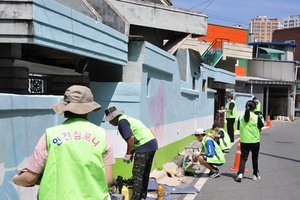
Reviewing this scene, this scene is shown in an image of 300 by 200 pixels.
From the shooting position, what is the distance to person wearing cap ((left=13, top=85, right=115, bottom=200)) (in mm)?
2953

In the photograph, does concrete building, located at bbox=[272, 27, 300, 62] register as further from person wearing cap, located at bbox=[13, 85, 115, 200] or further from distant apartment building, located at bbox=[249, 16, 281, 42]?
distant apartment building, located at bbox=[249, 16, 281, 42]

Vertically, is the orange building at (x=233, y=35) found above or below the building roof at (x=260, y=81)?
above

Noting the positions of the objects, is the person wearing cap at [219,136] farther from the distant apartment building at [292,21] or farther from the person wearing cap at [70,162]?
the distant apartment building at [292,21]

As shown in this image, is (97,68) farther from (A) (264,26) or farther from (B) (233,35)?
(A) (264,26)

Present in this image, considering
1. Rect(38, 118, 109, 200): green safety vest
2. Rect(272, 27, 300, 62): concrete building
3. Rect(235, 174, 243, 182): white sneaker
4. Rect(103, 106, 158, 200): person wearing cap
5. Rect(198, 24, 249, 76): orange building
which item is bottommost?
Rect(235, 174, 243, 182): white sneaker

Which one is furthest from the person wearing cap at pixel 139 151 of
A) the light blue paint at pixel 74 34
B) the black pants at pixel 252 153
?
the black pants at pixel 252 153

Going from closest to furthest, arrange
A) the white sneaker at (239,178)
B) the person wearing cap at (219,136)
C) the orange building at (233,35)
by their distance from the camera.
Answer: the white sneaker at (239,178)
the person wearing cap at (219,136)
the orange building at (233,35)

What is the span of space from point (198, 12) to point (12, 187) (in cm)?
1159

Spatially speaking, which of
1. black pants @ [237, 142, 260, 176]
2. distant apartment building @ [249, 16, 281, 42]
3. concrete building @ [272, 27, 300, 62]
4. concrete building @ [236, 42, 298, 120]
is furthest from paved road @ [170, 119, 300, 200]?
distant apartment building @ [249, 16, 281, 42]

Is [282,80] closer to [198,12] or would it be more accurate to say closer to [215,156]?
[198,12]

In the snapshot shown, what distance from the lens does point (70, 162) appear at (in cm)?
296

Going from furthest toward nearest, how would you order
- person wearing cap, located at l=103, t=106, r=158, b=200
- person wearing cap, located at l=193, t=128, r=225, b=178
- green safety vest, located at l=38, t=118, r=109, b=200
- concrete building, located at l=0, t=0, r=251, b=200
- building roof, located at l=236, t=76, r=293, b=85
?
1. building roof, located at l=236, t=76, r=293, b=85
2. person wearing cap, located at l=193, t=128, r=225, b=178
3. person wearing cap, located at l=103, t=106, r=158, b=200
4. concrete building, located at l=0, t=0, r=251, b=200
5. green safety vest, located at l=38, t=118, r=109, b=200

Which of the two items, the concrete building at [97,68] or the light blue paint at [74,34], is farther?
the light blue paint at [74,34]

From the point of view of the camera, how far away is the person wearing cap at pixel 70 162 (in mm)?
2953
